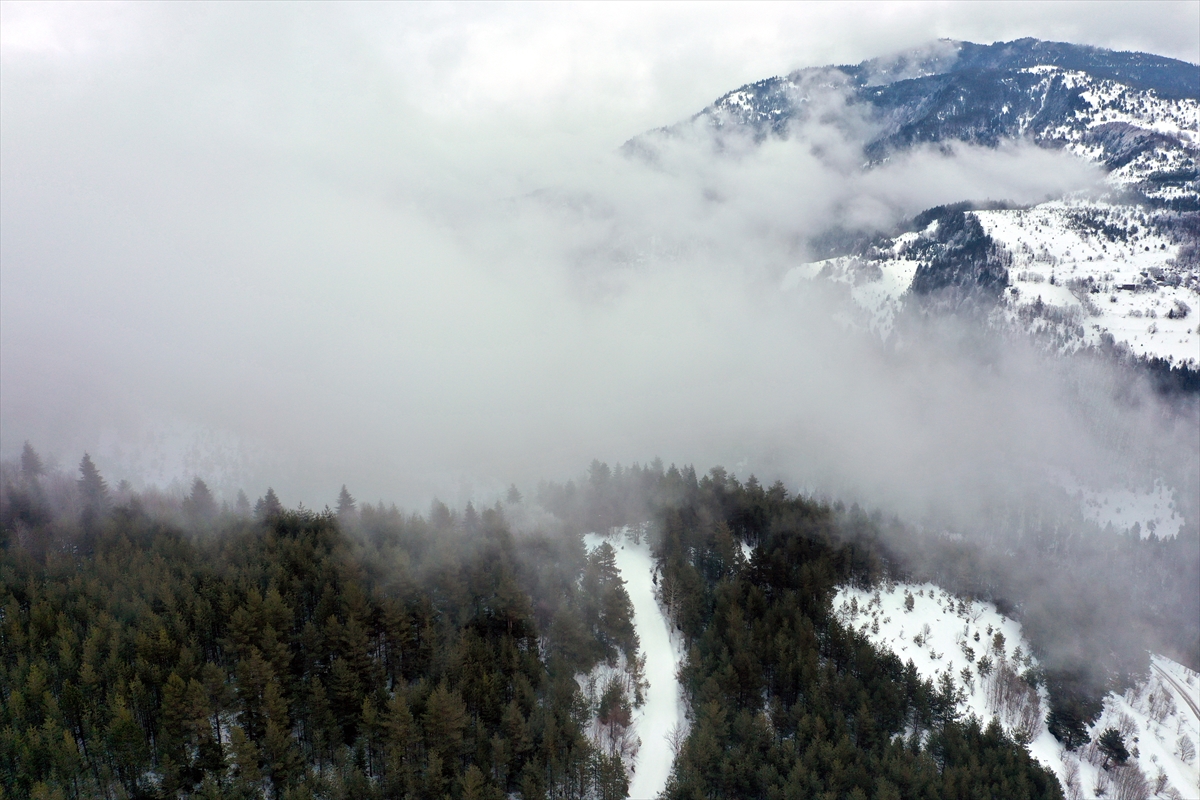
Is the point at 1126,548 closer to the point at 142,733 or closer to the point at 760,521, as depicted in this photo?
the point at 760,521

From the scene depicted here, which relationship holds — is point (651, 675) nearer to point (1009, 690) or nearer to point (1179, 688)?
point (1009, 690)

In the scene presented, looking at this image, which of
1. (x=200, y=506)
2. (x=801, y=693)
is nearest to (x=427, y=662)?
(x=801, y=693)

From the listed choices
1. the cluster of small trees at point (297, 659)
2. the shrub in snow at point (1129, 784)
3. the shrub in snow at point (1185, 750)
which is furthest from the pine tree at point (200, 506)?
the shrub in snow at point (1185, 750)

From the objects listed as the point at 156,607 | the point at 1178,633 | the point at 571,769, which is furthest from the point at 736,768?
the point at 1178,633

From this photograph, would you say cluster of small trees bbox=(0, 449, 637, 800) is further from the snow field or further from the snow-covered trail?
the snow-covered trail

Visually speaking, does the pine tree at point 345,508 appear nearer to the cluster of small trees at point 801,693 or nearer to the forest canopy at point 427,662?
the forest canopy at point 427,662

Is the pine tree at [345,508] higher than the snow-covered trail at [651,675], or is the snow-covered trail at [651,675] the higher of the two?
the pine tree at [345,508]
